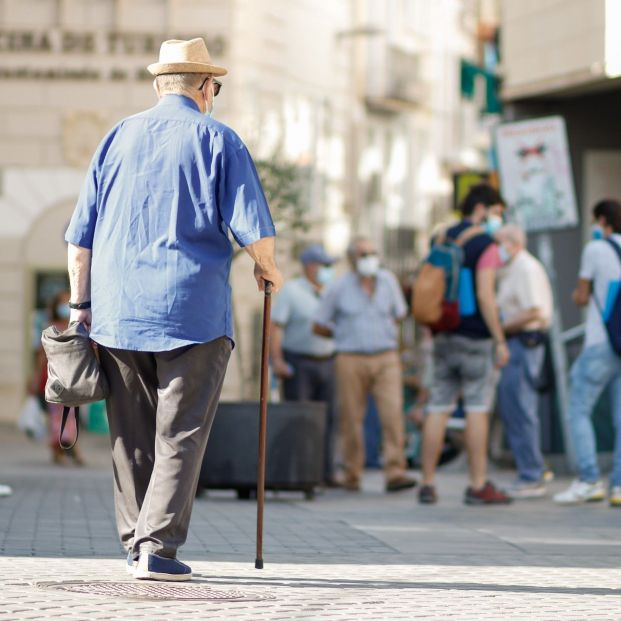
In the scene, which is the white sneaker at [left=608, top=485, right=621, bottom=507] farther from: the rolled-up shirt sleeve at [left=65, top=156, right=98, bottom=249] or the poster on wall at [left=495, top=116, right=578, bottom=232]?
the rolled-up shirt sleeve at [left=65, top=156, right=98, bottom=249]

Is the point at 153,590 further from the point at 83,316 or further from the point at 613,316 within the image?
the point at 613,316

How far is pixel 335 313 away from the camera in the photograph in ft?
46.4

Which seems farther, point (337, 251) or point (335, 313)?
point (337, 251)

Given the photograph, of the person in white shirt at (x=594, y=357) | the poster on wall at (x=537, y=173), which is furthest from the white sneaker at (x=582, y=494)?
the poster on wall at (x=537, y=173)

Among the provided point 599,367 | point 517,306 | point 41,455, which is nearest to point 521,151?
point 517,306

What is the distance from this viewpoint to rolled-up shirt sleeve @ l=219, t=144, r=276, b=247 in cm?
721

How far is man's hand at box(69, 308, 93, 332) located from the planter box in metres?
5.17

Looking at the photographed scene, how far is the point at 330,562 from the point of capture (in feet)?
27.3

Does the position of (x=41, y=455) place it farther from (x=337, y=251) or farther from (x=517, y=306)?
(x=337, y=251)

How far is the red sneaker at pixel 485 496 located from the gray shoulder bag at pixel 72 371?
18.2 feet

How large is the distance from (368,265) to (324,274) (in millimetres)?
2432

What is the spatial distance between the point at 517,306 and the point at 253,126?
2984mm

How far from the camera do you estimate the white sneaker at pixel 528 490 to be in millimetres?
13312

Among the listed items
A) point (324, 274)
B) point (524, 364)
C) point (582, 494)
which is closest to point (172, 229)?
point (582, 494)
